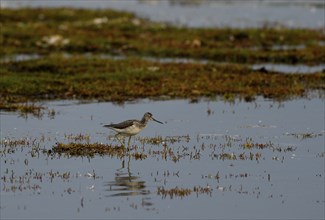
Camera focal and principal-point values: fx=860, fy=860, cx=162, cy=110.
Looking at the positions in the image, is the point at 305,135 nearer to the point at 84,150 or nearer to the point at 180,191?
the point at 84,150

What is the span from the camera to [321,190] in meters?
15.5

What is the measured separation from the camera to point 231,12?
69.9 metres

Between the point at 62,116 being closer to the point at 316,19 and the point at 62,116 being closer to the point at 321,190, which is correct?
the point at 321,190

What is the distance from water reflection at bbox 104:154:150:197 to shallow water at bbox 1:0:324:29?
125 feet

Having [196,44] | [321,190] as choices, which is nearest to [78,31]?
[196,44]

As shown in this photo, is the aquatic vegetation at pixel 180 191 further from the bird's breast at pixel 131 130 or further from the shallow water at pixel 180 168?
the bird's breast at pixel 131 130

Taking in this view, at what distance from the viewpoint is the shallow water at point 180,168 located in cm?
1420

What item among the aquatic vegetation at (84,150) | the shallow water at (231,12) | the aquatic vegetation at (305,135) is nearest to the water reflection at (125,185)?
the aquatic vegetation at (84,150)

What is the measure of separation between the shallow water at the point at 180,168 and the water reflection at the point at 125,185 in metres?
0.02

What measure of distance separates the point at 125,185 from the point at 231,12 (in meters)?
55.3

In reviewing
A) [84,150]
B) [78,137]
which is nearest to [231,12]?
[78,137]

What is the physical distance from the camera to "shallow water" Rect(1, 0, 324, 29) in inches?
2276

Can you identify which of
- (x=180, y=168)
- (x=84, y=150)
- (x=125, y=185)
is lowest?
(x=84, y=150)

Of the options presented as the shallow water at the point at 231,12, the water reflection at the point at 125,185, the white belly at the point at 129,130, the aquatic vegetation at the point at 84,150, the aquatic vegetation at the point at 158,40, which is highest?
the white belly at the point at 129,130
